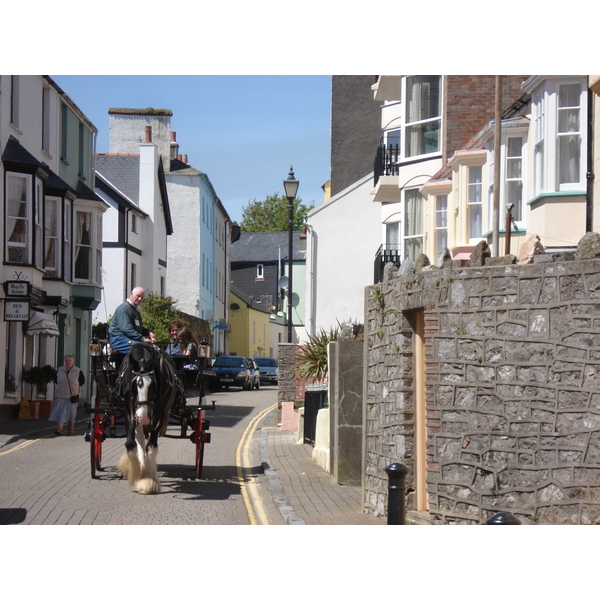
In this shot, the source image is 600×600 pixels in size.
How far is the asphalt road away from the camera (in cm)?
971

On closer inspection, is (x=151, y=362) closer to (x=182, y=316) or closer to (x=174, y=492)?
(x=174, y=492)

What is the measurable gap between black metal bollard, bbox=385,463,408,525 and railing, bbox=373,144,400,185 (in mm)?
22735

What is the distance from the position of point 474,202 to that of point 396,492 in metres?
15.7

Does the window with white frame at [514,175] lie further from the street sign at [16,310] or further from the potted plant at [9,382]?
the potted plant at [9,382]

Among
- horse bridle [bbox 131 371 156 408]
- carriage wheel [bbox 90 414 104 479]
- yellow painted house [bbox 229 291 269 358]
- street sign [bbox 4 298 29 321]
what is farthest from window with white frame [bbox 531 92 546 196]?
yellow painted house [bbox 229 291 269 358]

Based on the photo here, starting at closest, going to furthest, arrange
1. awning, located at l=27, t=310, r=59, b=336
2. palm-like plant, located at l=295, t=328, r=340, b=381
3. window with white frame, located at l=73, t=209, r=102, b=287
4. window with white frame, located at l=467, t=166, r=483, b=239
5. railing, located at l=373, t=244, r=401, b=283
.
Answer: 1. palm-like plant, located at l=295, t=328, r=340, b=381
2. window with white frame, located at l=467, t=166, r=483, b=239
3. awning, located at l=27, t=310, r=59, b=336
4. railing, located at l=373, t=244, r=401, b=283
5. window with white frame, located at l=73, t=209, r=102, b=287

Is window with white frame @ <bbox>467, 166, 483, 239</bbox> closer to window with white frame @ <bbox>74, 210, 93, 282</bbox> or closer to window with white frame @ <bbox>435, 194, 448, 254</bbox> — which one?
window with white frame @ <bbox>435, 194, 448, 254</bbox>

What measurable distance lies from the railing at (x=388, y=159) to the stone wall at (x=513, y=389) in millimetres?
20782

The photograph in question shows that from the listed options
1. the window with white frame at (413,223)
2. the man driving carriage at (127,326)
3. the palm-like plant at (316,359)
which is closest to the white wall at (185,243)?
the window with white frame at (413,223)

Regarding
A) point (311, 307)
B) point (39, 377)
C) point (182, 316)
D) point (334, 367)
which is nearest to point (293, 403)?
point (39, 377)

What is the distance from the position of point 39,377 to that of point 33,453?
9.02 m

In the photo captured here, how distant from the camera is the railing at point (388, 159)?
29.6 metres

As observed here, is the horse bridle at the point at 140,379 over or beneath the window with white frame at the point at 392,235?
beneath

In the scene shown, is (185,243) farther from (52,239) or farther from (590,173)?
(590,173)
